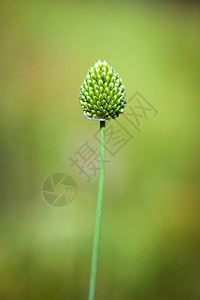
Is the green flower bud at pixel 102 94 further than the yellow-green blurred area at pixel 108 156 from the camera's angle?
No

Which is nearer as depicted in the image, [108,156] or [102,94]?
[102,94]

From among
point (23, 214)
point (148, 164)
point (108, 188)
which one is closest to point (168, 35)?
point (148, 164)

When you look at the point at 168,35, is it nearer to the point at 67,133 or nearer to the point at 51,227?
the point at 67,133

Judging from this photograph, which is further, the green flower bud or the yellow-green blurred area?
the yellow-green blurred area
